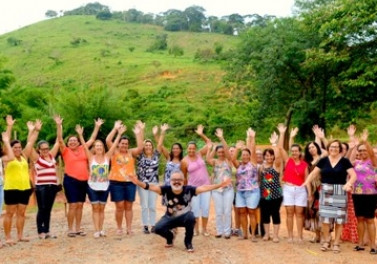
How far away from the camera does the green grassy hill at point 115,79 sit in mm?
25125

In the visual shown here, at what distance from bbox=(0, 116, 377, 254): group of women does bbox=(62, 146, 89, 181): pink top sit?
2 cm

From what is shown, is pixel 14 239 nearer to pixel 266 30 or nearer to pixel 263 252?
pixel 263 252

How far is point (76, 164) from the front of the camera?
864 cm

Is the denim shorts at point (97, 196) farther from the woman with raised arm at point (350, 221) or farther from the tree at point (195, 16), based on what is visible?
the tree at point (195, 16)

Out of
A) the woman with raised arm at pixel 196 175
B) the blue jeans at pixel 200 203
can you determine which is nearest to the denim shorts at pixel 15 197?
the woman with raised arm at pixel 196 175

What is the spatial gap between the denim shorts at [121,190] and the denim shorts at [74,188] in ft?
1.52

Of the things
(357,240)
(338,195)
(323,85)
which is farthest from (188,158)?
(323,85)

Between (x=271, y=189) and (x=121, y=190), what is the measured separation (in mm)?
2475

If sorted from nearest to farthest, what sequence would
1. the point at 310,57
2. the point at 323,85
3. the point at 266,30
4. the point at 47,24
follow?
the point at 310,57, the point at 323,85, the point at 266,30, the point at 47,24

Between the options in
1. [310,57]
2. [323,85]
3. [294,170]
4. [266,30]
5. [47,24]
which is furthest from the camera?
[47,24]

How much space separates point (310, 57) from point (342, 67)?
1.35 meters

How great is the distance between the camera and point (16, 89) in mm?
25031

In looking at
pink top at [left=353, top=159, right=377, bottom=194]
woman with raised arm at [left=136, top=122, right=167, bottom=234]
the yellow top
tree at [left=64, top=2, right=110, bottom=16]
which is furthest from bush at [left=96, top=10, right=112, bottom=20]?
pink top at [left=353, top=159, right=377, bottom=194]

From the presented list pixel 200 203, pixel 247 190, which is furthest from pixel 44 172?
pixel 247 190
